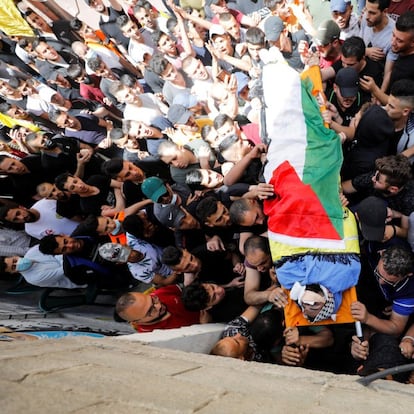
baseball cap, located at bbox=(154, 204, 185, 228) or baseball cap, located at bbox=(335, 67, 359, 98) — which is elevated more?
baseball cap, located at bbox=(335, 67, 359, 98)

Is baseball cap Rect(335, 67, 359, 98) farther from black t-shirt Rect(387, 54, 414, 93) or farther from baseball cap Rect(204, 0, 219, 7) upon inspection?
baseball cap Rect(204, 0, 219, 7)

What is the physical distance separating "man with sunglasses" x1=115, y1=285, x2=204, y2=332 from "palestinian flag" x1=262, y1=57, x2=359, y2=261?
910 mm

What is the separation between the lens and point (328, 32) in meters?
3.30

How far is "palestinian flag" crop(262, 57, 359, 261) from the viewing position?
239cm

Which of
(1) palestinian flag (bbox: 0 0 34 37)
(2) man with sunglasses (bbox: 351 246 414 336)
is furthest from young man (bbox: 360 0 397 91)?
(1) palestinian flag (bbox: 0 0 34 37)

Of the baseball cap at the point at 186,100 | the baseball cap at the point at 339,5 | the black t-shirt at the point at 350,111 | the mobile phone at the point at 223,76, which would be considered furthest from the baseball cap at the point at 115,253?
the baseball cap at the point at 339,5

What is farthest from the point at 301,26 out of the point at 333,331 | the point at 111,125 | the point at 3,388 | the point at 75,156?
the point at 3,388

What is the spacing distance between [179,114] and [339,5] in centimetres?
153

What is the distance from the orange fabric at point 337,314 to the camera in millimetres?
2314

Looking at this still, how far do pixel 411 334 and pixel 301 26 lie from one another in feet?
9.38

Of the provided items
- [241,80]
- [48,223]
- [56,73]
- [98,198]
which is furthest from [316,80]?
[56,73]

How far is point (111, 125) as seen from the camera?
4480 mm

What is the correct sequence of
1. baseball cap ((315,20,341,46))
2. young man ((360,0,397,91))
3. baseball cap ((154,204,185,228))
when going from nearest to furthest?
young man ((360,0,397,91)), baseball cap ((154,204,185,228)), baseball cap ((315,20,341,46))

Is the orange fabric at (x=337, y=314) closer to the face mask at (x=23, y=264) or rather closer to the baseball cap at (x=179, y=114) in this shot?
the baseball cap at (x=179, y=114)
